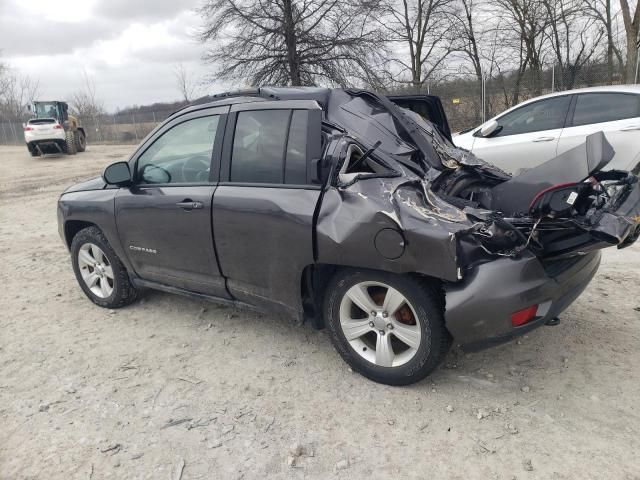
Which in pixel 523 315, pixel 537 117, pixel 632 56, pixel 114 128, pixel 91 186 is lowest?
pixel 523 315

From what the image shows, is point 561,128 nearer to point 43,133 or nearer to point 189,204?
point 189,204

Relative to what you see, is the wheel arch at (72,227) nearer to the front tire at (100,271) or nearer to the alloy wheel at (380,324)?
the front tire at (100,271)

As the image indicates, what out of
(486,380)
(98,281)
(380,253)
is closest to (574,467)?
(486,380)

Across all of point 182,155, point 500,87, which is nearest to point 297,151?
point 182,155

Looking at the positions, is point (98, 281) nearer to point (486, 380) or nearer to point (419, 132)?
point (419, 132)

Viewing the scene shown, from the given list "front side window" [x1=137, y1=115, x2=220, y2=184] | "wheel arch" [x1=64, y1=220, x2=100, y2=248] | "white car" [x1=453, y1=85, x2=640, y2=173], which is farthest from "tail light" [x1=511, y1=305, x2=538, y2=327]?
"white car" [x1=453, y1=85, x2=640, y2=173]

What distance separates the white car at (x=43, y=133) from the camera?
22188 millimetres

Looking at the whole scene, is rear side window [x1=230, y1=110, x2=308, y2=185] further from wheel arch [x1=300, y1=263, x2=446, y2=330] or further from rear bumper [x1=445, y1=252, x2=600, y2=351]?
rear bumper [x1=445, y1=252, x2=600, y2=351]

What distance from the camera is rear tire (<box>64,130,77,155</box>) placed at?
77.4ft

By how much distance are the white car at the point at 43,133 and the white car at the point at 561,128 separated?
21.1 m

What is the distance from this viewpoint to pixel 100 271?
4465 millimetres

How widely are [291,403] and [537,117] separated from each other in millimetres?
5740

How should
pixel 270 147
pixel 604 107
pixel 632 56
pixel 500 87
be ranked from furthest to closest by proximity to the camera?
pixel 500 87, pixel 632 56, pixel 604 107, pixel 270 147

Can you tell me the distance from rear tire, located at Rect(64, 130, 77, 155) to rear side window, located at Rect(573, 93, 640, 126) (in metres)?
23.1
